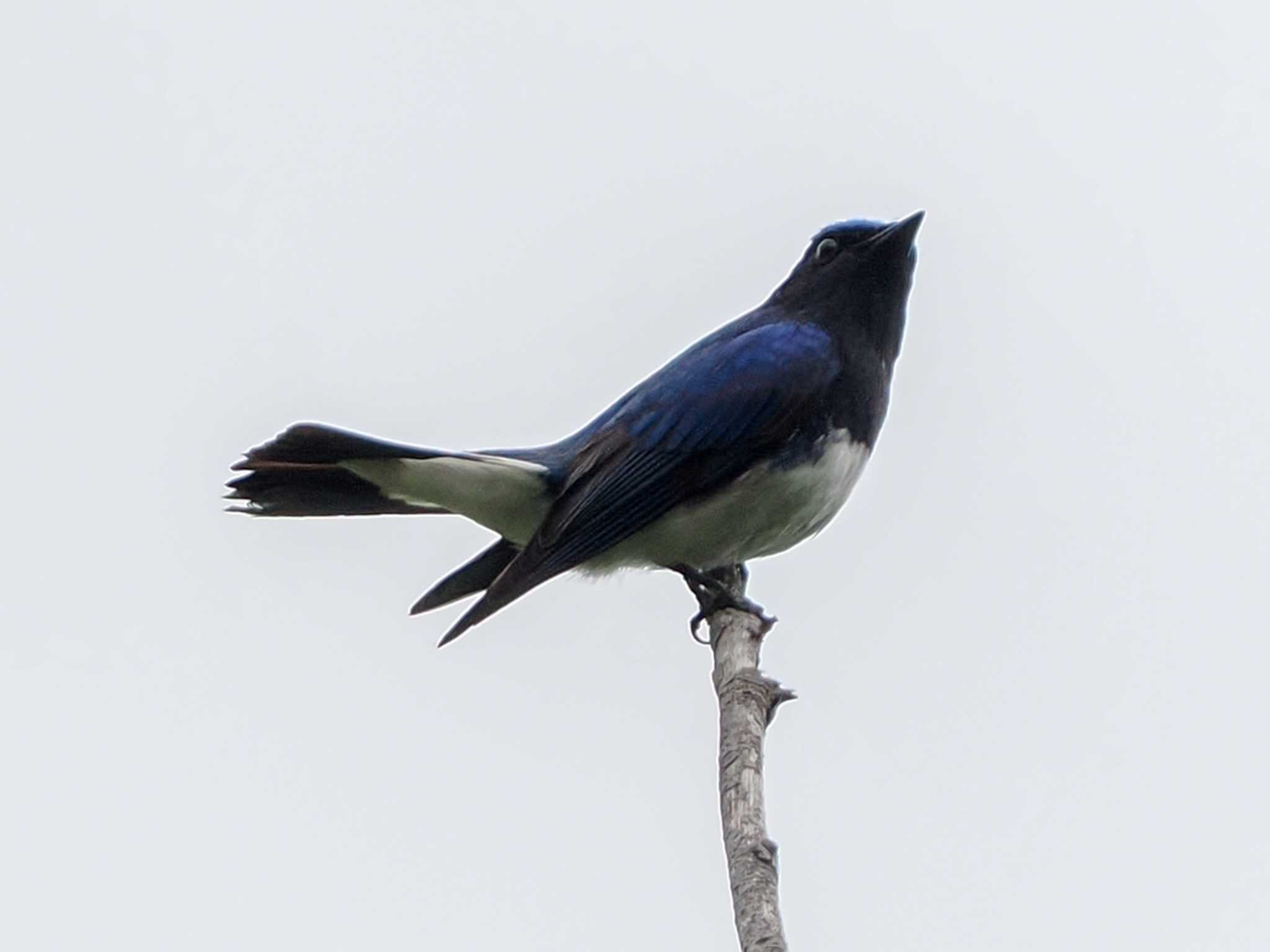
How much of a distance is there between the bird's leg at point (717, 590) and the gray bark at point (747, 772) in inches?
5.4

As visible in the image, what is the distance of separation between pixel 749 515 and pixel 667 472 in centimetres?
34

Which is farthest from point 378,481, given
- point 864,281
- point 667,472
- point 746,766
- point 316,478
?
point 746,766

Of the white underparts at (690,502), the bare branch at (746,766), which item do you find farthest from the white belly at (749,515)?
the bare branch at (746,766)

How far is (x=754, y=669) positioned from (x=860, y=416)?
6.44 ft

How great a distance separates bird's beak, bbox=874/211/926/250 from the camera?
7.59m

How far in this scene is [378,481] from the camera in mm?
7133

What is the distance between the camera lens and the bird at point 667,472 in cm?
677

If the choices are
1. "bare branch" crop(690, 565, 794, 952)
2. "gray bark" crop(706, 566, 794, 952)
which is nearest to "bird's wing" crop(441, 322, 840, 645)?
"bare branch" crop(690, 565, 794, 952)

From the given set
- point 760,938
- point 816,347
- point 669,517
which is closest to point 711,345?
point 816,347

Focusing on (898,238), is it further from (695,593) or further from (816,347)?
(695,593)

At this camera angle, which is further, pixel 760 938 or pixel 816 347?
pixel 816 347

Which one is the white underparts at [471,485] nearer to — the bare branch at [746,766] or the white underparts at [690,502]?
the white underparts at [690,502]

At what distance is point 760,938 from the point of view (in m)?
3.82

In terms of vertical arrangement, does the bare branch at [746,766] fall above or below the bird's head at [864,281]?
below
